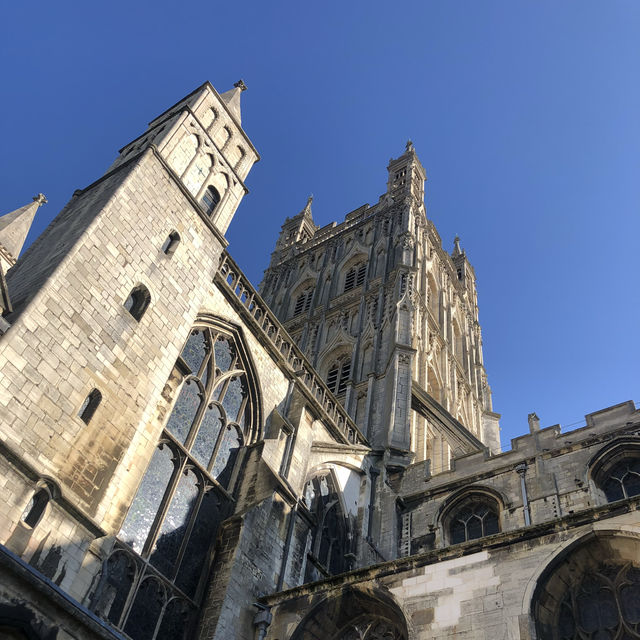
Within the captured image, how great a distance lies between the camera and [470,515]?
1642 cm

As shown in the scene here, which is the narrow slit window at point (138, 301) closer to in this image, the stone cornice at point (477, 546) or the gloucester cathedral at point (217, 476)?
the gloucester cathedral at point (217, 476)

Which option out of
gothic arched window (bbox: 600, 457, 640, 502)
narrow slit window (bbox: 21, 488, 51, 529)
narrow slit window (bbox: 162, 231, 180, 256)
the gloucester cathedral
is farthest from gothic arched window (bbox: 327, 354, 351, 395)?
narrow slit window (bbox: 21, 488, 51, 529)

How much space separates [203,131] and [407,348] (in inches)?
421

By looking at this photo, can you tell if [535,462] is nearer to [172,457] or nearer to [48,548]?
[172,457]

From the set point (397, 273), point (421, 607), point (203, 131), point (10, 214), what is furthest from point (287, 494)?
point (397, 273)

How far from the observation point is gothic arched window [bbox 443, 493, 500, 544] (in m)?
15.9

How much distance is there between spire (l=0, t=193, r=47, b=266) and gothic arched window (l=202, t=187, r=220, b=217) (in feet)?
15.4

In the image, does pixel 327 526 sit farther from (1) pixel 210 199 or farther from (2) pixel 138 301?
(1) pixel 210 199

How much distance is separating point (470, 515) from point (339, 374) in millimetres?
11273

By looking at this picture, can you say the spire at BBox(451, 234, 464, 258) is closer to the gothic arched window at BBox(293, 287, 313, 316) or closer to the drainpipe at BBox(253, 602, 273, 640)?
the gothic arched window at BBox(293, 287, 313, 316)

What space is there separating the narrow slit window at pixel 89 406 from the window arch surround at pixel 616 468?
10.5 meters

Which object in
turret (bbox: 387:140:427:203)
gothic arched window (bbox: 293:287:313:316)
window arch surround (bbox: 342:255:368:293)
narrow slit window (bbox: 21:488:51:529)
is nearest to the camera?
narrow slit window (bbox: 21:488:51:529)

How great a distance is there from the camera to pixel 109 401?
33.8ft

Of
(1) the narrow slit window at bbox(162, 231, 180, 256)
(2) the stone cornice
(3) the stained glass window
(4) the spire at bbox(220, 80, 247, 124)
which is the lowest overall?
(2) the stone cornice
